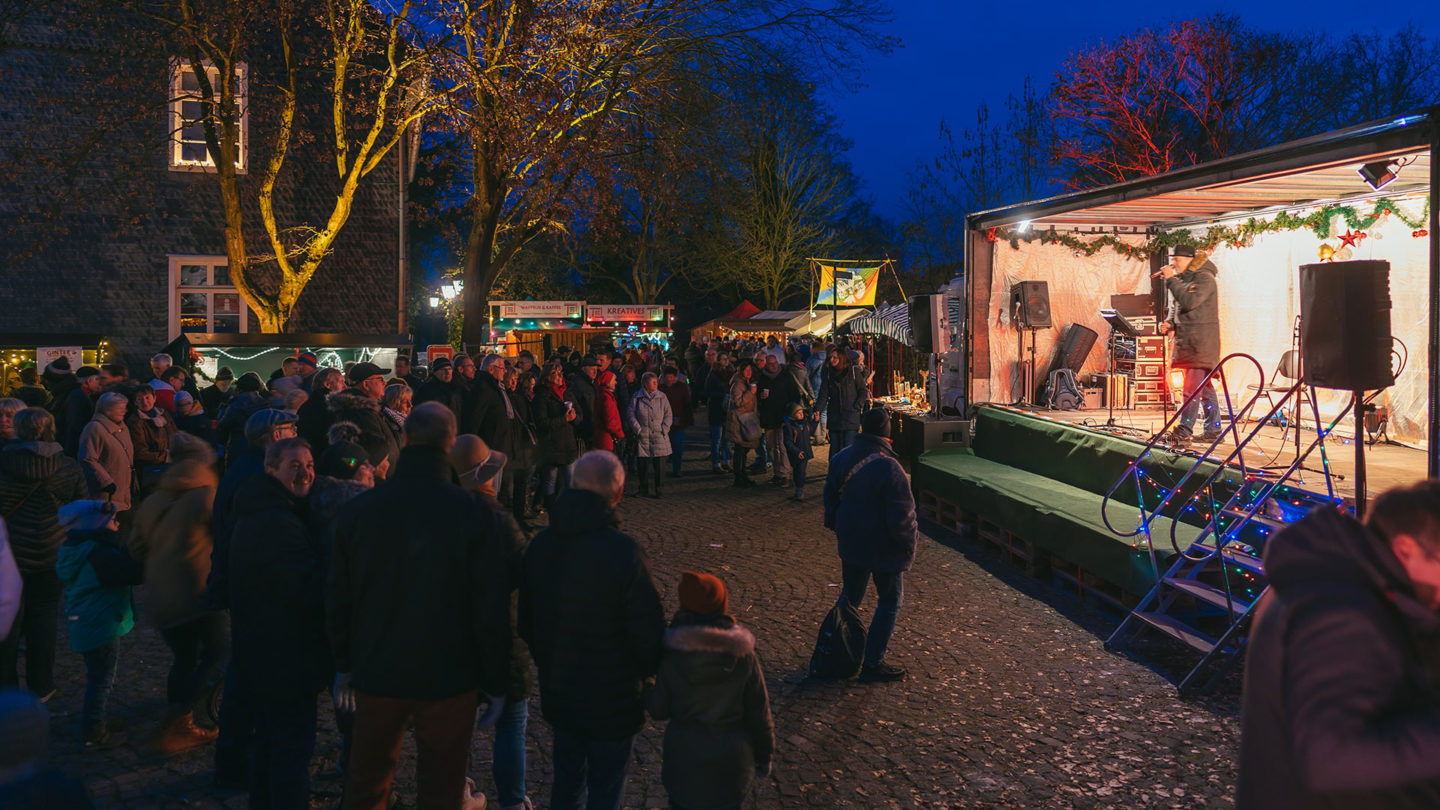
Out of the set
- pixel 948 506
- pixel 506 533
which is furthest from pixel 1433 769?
pixel 948 506

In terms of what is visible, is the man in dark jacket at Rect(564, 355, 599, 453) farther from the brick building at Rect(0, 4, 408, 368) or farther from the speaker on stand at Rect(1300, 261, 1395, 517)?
the brick building at Rect(0, 4, 408, 368)

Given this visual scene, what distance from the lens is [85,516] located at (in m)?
4.89

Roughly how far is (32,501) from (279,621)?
263 centimetres

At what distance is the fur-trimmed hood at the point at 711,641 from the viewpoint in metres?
3.33

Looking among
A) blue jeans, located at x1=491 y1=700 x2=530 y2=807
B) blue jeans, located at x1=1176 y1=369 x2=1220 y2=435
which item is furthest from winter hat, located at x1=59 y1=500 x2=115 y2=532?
blue jeans, located at x1=1176 y1=369 x2=1220 y2=435

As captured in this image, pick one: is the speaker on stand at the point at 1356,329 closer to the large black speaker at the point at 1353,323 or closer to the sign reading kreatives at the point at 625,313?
the large black speaker at the point at 1353,323

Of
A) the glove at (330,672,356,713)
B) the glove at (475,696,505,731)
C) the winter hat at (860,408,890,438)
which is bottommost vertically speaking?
the glove at (330,672,356,713)

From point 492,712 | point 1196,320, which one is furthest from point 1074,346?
point 492,712

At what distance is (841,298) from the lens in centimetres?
2178

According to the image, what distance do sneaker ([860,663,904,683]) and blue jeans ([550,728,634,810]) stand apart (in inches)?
114

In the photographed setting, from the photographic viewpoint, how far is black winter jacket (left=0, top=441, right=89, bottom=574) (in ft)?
17.6

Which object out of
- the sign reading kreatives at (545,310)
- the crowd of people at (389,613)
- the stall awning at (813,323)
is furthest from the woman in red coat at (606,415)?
the stall awning at (813,323)

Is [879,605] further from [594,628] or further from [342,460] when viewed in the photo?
[342,460]

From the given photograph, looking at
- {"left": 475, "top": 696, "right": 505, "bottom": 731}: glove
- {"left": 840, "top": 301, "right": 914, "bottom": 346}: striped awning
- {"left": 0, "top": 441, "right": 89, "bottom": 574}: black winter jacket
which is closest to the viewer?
{"left": 475, "top": 696, "right": 505, "bottom": 731}: glove
